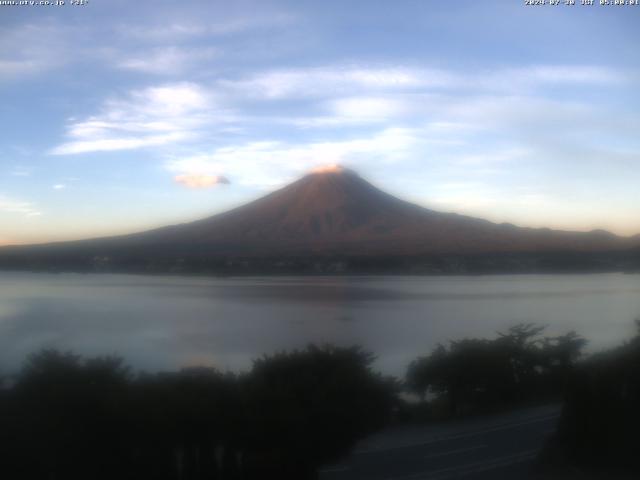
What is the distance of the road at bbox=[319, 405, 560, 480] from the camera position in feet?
26.0

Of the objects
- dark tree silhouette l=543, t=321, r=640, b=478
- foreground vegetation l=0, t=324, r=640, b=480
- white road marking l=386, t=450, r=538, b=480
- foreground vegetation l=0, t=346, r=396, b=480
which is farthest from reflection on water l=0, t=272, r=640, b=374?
dark tree silhouette l=543, t=321, r=640, b=478

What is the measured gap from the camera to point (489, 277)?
3431 cm

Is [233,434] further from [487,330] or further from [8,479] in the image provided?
[487,330]

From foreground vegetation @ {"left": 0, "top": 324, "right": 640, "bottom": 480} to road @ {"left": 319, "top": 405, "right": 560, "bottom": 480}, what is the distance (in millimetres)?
332

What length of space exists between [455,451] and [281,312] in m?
13.9

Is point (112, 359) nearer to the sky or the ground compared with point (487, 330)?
nearer to the sky

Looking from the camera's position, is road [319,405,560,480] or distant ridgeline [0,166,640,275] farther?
distant ridgeline [0,166,640,275]

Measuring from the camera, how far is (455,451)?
364 inches

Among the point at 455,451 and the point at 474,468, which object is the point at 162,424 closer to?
the point at 474,468

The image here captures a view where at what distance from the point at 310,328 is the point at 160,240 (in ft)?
76.6

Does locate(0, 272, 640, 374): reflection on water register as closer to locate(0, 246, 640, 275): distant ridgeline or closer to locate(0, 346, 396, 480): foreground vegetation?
locate(0, 246, 640, 275): distant ridgeline

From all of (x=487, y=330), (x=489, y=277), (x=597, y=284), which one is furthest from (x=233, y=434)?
(x=489, y=277)

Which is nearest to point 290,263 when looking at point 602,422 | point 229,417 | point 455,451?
point 455,451

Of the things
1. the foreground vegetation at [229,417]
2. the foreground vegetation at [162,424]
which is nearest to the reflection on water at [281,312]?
the foreground vegetation at [229,417]
